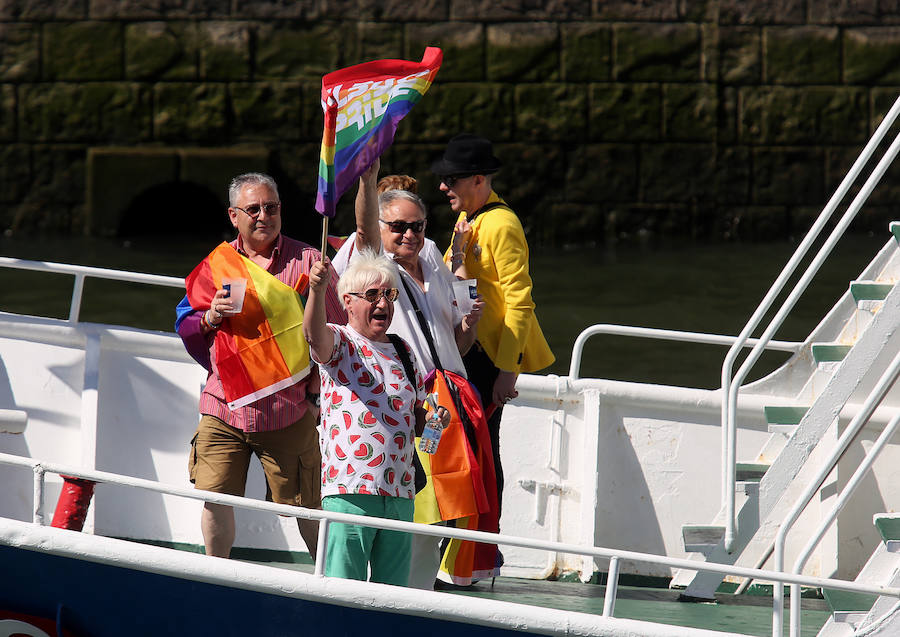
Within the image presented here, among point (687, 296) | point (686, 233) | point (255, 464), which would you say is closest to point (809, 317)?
point (687, 296)

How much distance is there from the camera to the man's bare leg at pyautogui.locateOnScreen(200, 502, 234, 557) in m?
4.41

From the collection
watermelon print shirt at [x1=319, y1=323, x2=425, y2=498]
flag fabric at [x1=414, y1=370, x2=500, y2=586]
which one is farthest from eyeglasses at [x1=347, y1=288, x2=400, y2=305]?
flag fabric at [x1=414, y1=370, x2=500, y2=586]

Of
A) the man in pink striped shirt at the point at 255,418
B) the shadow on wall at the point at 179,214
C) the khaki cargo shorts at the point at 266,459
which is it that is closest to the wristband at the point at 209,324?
the man in pink striped shirt at the point at 255,418

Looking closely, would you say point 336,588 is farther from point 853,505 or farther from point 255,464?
point 853,505

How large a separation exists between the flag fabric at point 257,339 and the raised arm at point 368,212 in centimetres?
46

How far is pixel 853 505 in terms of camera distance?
5277 mm

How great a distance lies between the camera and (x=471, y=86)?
12.8 m

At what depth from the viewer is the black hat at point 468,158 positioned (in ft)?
15.3

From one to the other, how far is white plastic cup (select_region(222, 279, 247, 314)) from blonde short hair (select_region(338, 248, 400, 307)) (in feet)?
1.85

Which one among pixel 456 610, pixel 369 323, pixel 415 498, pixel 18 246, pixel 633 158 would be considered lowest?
pixel 456 610

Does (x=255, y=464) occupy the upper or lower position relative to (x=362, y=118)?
lower

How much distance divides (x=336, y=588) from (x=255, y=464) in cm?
179

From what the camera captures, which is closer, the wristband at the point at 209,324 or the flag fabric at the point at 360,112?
the flag fabric at the point at 360,112

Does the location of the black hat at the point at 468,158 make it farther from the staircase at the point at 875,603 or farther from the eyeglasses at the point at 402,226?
the staircase at the point at 875,603
